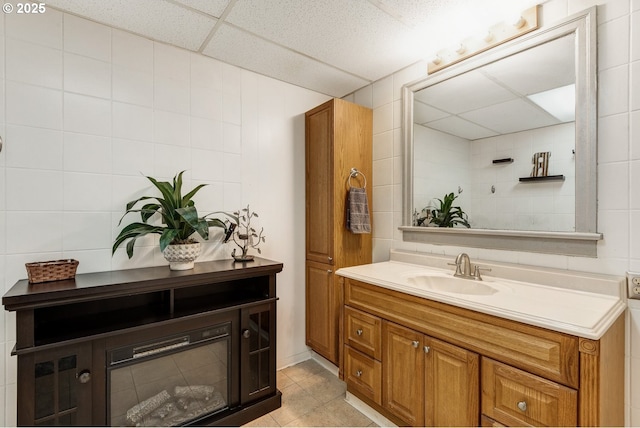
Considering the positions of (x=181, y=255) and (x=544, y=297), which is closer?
(x=544, y=297)

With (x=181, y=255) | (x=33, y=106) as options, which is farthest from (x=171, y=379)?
(x=33, y=106)

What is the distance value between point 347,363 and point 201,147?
68.0 inches

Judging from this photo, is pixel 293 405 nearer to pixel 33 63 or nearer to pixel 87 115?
pixel 87 115

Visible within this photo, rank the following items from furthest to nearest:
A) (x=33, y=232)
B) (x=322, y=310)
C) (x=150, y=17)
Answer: (x=322, y=310)
(x=150, y=17)
(x=33, y=232)

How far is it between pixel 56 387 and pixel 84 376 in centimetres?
10

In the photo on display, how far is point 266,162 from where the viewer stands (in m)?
2.28

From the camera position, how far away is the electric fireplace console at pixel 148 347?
48.4 inches

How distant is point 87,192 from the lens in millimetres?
1623

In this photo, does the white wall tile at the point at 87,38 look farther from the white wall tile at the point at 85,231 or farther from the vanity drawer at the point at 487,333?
the vanity drawer at the point at 487,333

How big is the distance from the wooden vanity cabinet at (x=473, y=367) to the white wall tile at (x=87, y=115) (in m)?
1.76

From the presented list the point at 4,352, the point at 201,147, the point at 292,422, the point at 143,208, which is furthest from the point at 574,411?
the point at 4,352

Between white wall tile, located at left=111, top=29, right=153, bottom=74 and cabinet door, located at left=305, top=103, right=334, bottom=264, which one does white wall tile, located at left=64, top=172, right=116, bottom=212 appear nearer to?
white wall tile, located at left=111, top=29, right=153, bottom=74

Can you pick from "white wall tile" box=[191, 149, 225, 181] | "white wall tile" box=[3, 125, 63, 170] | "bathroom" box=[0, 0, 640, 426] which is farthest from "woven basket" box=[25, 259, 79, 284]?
"white wall tile" box=[191, 149, 225, 181]

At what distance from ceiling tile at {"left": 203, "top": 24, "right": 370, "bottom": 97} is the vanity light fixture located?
2.18 feet
